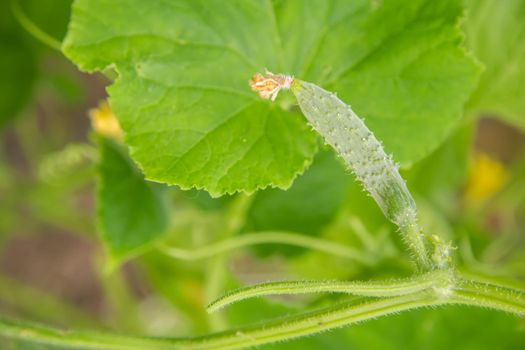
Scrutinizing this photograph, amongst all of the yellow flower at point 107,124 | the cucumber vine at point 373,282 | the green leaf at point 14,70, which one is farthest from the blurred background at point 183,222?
the cucumber vine at point 373,282

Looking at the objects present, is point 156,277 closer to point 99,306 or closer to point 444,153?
point 444,153

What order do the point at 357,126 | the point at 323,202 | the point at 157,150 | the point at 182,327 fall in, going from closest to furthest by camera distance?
the point at 357,126 < the point at 157,150 < the point at 323,202 < the point at 182,327

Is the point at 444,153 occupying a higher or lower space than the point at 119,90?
higher

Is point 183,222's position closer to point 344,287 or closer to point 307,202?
point 307,202

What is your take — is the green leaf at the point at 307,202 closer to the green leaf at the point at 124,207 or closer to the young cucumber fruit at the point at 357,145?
the green leaf at the point at 124,207

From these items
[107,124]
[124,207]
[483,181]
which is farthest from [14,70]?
[483,181]

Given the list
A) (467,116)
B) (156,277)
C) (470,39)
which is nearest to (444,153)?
(467,116)
